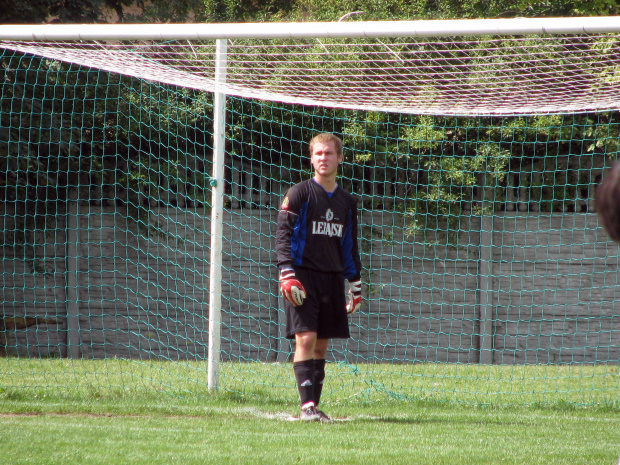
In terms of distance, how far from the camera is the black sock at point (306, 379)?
183 inches

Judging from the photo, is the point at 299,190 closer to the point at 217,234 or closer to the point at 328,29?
the point at 328,29

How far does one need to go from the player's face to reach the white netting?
3.62ft

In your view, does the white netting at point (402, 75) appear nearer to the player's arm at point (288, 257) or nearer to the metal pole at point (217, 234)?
the metal pole at point (217, 234)

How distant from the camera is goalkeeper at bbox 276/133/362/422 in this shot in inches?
184

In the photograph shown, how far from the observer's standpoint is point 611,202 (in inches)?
61.0

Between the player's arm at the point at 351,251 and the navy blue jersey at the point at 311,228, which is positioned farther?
the player's arm at the point at 351,251

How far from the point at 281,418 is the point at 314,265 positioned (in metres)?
1.03

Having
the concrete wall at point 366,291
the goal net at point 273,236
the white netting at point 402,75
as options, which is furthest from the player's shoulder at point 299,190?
the concrete wall at point 366,291

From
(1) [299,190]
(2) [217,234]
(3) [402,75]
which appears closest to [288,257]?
(1) [299,190]

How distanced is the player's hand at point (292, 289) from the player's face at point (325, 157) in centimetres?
70

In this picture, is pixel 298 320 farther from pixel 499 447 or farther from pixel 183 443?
pixel 499 447

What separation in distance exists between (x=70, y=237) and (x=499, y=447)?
658cm

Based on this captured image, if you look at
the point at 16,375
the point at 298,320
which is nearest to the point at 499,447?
the point at 298,320

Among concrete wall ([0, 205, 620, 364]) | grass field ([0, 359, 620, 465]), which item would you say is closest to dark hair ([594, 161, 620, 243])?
grass field ([0, 359, 620, 465])
